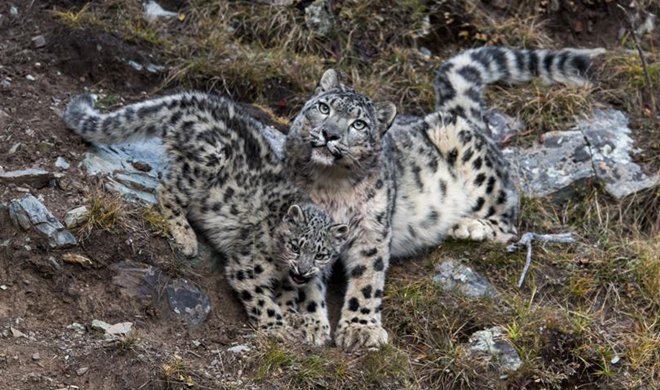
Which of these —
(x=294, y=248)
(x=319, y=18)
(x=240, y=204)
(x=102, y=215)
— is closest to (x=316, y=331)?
(x=294, y=248)

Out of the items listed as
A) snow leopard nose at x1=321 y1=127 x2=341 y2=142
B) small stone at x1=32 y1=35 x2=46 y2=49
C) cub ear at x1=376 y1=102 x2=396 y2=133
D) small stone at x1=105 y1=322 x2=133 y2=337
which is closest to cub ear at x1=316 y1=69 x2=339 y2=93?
cub ear at x1=376 y1=102 x2=396 y2=133

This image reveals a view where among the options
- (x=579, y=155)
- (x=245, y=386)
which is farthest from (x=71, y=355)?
(x=579, y=155)

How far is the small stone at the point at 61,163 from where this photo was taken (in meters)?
9.20

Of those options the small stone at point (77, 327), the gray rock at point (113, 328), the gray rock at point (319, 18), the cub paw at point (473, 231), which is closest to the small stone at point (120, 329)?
the gray rock at point (113, 328)

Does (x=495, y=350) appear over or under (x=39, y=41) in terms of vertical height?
under

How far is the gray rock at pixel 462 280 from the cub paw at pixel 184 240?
196 cm

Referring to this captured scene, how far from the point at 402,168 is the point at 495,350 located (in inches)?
80.1

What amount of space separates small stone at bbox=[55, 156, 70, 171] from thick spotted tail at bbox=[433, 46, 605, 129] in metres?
3.64

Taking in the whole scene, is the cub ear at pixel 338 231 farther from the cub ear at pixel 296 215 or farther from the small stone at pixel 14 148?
the small stone at pixel 14 148

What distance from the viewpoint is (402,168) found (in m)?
10.2

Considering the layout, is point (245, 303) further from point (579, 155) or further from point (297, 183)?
point (579, 155)

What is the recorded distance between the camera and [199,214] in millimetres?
9188

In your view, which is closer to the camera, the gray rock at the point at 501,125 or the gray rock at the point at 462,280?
the gray rock at the point at 462,280

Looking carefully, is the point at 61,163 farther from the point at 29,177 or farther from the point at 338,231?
the point at 338,231
